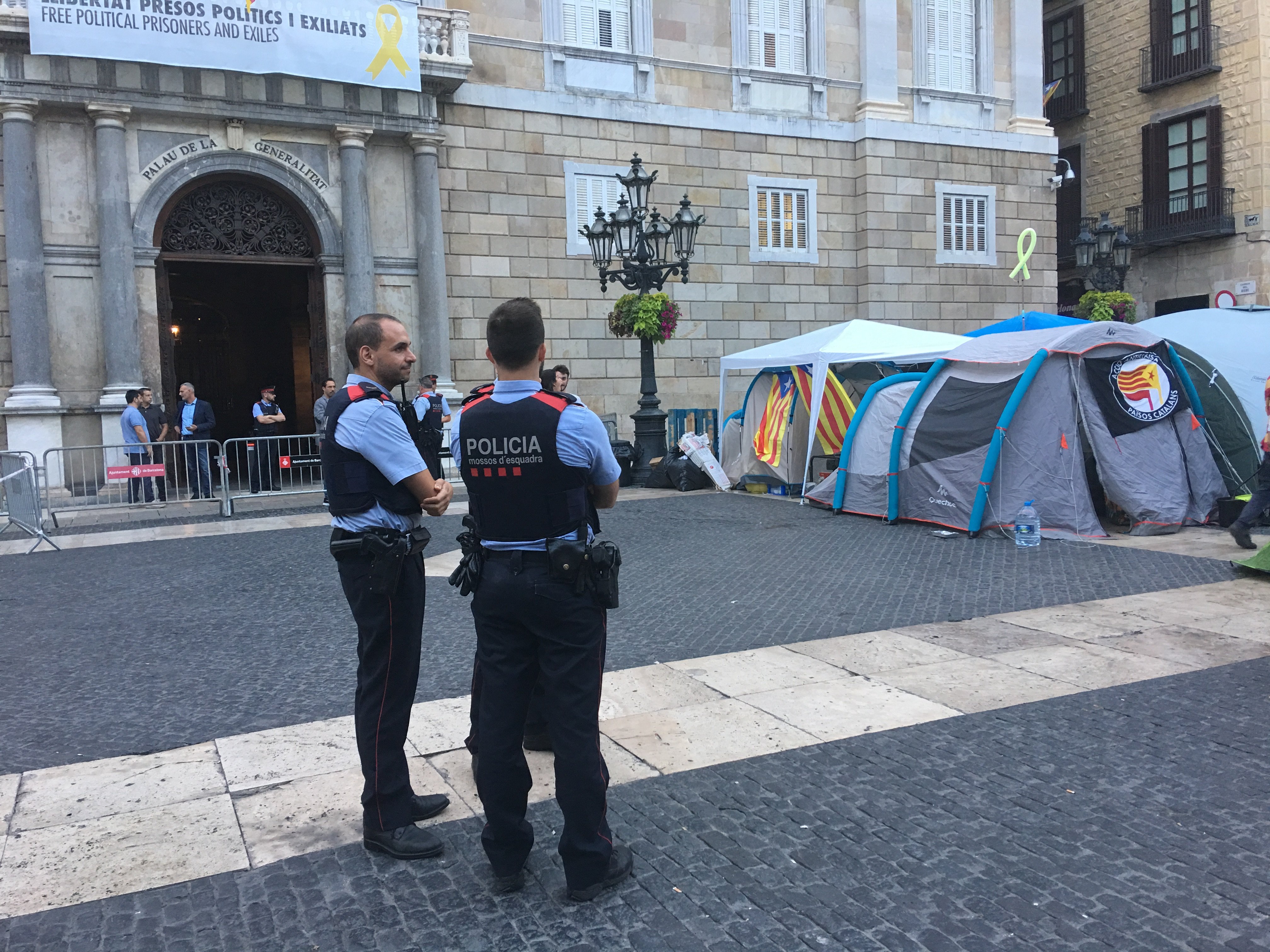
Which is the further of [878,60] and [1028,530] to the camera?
[878,60]

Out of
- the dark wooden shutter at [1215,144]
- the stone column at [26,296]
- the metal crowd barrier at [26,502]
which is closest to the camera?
the metal crowd barrier at [26,502]

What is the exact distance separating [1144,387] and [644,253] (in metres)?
7.64

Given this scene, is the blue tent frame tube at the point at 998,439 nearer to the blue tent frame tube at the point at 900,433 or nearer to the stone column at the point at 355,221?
the blue tent frame tube at the point at 900,433

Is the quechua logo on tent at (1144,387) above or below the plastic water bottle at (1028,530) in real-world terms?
above

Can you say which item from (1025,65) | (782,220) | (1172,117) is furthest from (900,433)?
(1172,117)

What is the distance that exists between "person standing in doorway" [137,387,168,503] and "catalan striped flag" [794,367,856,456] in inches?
342

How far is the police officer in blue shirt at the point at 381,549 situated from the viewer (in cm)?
346

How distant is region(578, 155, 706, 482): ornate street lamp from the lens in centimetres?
1520

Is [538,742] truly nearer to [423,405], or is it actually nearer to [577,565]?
[577,565]

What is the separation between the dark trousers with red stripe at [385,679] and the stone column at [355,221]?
46.1 ft

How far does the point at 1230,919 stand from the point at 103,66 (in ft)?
56.4

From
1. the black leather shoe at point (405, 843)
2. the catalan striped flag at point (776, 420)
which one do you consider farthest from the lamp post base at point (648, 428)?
the black leather shoe at point (405, 843)

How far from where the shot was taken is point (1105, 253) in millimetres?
17266

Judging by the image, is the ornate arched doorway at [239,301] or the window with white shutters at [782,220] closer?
the ornate arched doorway at [239,301]
